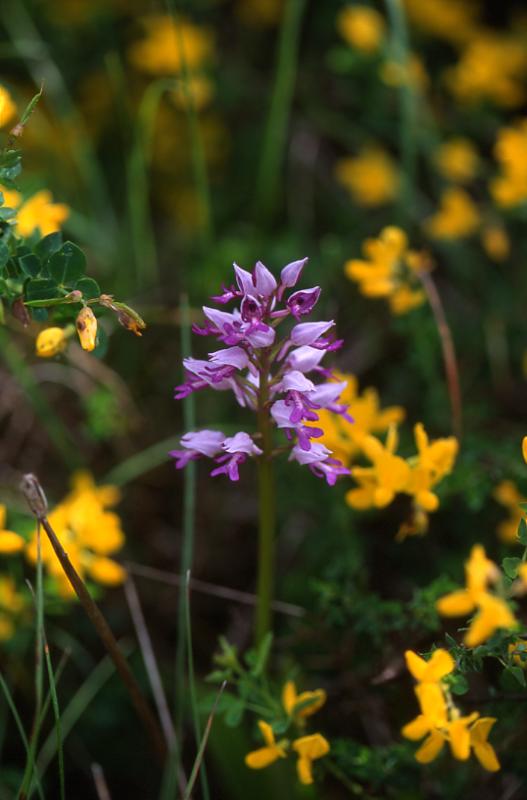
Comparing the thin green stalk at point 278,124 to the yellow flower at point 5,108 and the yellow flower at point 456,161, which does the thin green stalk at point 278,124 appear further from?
the yellow flower at point 5,108

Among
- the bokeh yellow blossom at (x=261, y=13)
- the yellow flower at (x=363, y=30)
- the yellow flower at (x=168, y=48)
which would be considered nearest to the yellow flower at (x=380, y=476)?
the yellow flower at (x=363, y=30)

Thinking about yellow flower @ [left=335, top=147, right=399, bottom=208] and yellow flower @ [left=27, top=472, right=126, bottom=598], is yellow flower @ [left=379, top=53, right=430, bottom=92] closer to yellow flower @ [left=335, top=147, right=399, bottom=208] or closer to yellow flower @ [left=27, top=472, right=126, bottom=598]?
yellow flower @ [left=335, top=147, right=399, bottom=208]

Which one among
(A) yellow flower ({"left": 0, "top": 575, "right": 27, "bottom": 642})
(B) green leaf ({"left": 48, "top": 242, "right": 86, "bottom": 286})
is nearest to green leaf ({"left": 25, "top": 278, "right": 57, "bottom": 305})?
(B) green leaf ({"left": 48, "top": 242, "right": 86, "bottom": 286})

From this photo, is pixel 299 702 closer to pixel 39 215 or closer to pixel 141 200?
pixel 39 215

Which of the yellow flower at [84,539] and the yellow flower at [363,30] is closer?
the yellow flower at [84,539]

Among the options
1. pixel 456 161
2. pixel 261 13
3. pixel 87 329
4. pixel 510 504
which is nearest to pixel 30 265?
pixel 87 329
